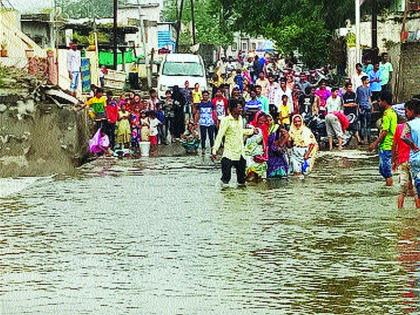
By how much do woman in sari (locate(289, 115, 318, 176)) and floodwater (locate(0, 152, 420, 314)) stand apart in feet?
1.64

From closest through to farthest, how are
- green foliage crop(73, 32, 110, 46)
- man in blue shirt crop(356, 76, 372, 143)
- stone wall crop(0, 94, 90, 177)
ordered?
stone wall crop(0, 94, 90, 177) < man in blue shirt crop(356, 76, 372, 143) < green foliage crop(73, 32, 110, 46)

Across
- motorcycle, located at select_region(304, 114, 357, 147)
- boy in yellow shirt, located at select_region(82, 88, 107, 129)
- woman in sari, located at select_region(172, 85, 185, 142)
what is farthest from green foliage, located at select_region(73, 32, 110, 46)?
motorcycle, located at select_region(304, 114, 357, 147)

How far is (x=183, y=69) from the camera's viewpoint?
40.0 metres

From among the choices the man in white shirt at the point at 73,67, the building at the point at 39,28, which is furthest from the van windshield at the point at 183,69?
the building at the point at 39,28

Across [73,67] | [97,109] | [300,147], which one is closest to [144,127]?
[97,109]

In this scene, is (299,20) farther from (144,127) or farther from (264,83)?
(144,127)

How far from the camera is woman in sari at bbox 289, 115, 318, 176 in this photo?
2055cm

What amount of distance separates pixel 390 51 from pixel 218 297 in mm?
25621

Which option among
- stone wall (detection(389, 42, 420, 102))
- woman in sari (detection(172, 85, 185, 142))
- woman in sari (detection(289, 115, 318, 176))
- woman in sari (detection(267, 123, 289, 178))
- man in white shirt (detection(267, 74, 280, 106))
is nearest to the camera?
woman in sari (detection(267, 123, 289, 178))

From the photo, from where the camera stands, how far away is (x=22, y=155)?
22.6 metres

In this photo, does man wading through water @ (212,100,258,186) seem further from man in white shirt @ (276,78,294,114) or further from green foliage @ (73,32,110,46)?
green foliage @ (73,32,110,46)

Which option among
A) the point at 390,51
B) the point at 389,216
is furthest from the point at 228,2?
the point at 389,216

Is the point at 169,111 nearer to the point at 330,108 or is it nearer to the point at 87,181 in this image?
the point at 330,108

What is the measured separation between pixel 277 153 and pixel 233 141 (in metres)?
1.26
